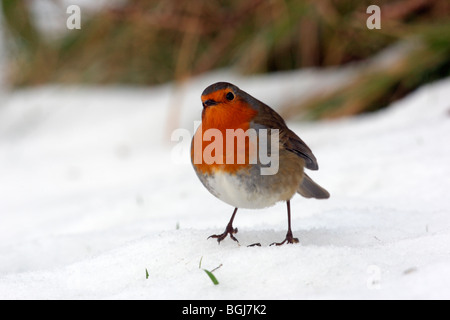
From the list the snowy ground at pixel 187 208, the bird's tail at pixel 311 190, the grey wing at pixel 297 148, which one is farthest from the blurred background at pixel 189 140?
the grey wing at pixel 297 148

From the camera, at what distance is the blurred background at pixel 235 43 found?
189 inches

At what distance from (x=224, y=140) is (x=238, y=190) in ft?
0.53

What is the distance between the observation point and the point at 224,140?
2.17 metres

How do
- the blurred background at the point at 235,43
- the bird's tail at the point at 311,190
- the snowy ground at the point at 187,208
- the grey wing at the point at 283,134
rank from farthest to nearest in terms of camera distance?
the blurred background at the point at 235,43 → the bird's tail at the point at 311,190 → the grey wing at the point at 283,134 → the snowy ground at the point at 187,208

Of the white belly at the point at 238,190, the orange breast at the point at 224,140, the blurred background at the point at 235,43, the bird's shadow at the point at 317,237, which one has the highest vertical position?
the blurred background at the point at 235,43

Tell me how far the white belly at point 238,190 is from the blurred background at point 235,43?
2.69 m

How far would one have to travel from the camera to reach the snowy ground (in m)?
1.97

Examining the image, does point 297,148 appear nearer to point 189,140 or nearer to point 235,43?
point 189,140

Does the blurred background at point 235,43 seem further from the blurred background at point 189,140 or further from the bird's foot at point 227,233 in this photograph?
the bird's foot at point 227,233

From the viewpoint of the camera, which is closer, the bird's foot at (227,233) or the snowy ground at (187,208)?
the snowy ground at (187,208)

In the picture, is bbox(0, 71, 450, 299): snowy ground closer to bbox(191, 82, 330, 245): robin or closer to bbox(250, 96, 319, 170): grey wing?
bbox(191, 82, 330, 245): robin

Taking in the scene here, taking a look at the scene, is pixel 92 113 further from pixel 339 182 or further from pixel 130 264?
pixel 130 264

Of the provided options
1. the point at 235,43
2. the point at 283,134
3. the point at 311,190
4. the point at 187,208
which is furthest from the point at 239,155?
the point at 235,43

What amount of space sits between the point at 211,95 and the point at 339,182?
1422 mm
